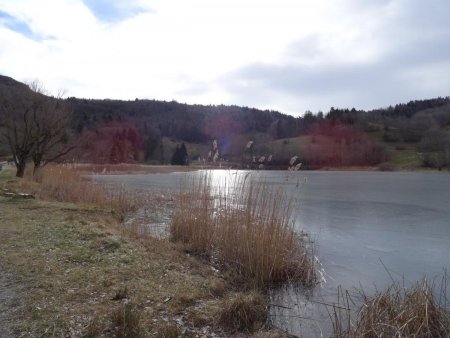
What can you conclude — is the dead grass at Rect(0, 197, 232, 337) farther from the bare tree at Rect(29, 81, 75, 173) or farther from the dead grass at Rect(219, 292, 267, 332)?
the bare tree at Rect(29, 81, 75, 173)

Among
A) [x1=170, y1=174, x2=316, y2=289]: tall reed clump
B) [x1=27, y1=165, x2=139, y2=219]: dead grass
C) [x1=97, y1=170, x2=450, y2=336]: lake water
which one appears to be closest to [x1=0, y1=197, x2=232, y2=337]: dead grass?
[x1=170, y1=174, x2=316, y2=289]: tall reed clump

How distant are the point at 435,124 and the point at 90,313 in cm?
10926

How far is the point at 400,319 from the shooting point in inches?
163

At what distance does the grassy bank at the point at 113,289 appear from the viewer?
12.9ft

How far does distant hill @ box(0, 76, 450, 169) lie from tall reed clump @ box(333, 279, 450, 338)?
174 ft

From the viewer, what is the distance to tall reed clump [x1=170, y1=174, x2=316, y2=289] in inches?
254

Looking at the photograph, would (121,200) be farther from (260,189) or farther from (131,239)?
(260,189)

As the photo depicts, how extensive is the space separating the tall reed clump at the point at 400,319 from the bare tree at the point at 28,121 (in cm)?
2087

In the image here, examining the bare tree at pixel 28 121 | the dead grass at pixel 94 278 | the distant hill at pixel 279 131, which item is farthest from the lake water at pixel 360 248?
the distant hill at pixel 279 131

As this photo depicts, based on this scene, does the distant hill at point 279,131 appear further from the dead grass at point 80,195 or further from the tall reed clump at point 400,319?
the tall reed clump at point 400,319

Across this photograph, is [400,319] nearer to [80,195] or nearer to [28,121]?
[80,195]

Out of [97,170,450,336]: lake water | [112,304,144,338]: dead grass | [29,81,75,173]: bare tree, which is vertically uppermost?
[29,81,75,173]: bare tree

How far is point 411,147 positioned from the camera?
88750 mm

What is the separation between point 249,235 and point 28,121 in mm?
20321
